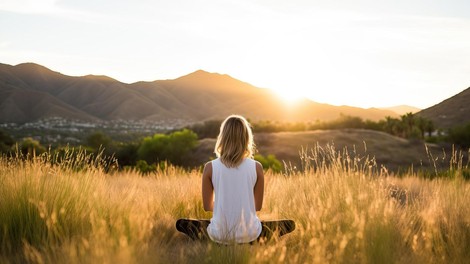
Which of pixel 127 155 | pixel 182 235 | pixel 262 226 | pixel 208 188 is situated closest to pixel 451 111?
pixel 127 155

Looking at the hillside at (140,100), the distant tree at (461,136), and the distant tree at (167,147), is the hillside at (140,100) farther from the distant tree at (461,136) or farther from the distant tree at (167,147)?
the distant tree at (461,136)

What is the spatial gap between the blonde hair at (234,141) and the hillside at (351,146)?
39743 mm

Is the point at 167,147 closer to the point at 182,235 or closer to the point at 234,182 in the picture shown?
the point at 182,235

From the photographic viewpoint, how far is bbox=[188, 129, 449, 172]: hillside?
4734cm

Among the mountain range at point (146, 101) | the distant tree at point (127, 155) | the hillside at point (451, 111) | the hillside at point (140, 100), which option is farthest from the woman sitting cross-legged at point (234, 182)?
the hillside at point (140, 100)

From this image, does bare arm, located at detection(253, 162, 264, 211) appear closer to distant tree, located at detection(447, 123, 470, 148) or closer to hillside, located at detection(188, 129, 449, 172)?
hillside, located at detection(188, 129, 449, 172)

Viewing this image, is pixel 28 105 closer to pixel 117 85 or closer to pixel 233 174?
pixel 117 85

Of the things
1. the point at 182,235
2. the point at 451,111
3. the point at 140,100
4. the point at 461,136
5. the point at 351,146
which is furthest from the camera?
the point at 140,100

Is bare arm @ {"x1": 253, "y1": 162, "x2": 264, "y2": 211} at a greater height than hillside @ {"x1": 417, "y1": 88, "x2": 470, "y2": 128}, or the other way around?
hillside @ {"x1": 417, "y1": 88, "x2": 470, "y2": 128}

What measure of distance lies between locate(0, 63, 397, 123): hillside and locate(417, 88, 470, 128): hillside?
3471 cm

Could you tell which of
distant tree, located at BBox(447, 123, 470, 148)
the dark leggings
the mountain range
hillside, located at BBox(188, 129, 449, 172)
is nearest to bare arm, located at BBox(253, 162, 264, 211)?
the dark leggings

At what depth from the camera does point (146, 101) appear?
518ft

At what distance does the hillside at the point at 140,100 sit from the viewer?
129m

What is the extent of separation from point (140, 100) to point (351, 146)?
115 metres
